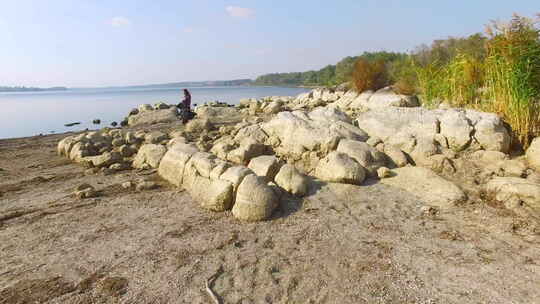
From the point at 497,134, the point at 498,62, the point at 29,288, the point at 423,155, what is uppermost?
the point at 498,62

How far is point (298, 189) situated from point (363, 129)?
3.57 m

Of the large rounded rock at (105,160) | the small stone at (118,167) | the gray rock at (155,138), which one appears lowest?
the small stone at (118,167)

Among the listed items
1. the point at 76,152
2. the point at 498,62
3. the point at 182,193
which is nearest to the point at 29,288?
the point at 182,193

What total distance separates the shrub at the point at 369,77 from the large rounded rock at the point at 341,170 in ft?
50.8

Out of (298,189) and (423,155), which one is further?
(423,155)

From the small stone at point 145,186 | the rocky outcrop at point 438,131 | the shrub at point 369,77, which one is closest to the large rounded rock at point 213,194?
the small stone at point 145,186

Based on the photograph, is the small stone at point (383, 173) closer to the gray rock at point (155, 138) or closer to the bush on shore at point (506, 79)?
the bush on shore at point (506, 79)

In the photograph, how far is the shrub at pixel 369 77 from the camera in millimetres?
20453

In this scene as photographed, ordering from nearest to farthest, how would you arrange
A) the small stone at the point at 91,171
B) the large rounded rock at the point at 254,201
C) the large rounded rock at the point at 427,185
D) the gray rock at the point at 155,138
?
the large rounded rock at the point at 254,201, the large rounded rock at the point at 427,185, the small stone at the point at 91,171, the gray rock at the point at 155,138

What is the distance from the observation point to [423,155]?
678 centimetres

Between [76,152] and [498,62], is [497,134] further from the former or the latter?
[76,152]

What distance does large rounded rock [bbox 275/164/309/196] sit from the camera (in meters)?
5.89

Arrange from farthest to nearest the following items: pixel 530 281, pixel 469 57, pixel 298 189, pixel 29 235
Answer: pixel 469 57, pixel 298 189, pixel 29 235, pixel 530 281

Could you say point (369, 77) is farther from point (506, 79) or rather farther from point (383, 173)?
point (383, 173)
